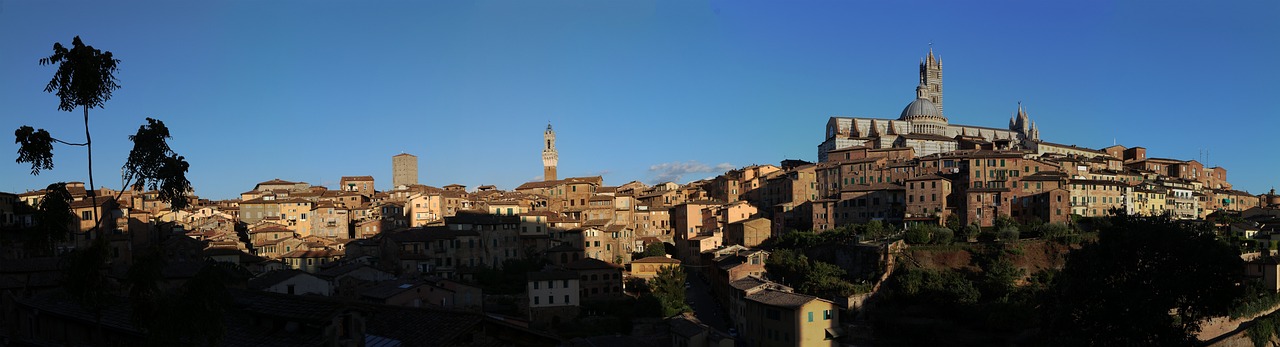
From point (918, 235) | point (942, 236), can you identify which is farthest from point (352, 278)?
point (942, 236)

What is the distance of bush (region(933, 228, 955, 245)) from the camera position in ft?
172

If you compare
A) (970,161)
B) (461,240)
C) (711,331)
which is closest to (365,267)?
(461,240)

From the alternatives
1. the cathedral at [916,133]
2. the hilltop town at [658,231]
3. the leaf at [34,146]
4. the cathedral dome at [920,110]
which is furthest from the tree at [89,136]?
the cathedral dome at [920,110]

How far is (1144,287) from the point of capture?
28.2 metres

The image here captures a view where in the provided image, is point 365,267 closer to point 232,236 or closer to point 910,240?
point 232,236

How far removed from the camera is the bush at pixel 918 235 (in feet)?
172

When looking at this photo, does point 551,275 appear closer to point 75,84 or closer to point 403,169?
point 75,84

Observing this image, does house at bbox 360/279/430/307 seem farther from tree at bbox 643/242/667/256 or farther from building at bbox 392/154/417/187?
building at bbox 392/154/417/187

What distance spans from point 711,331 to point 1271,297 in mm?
27540

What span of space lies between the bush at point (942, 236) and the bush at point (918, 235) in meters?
0.41

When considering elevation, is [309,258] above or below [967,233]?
below

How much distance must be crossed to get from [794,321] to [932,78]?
80.4 metres

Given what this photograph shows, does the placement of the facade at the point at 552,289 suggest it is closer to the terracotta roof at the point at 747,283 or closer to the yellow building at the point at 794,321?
the terracotta roof at the point at 747,283

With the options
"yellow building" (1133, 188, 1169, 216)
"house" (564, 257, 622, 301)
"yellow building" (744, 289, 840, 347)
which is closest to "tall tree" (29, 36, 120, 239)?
"yellow building" (744, 289, 840, 347)
